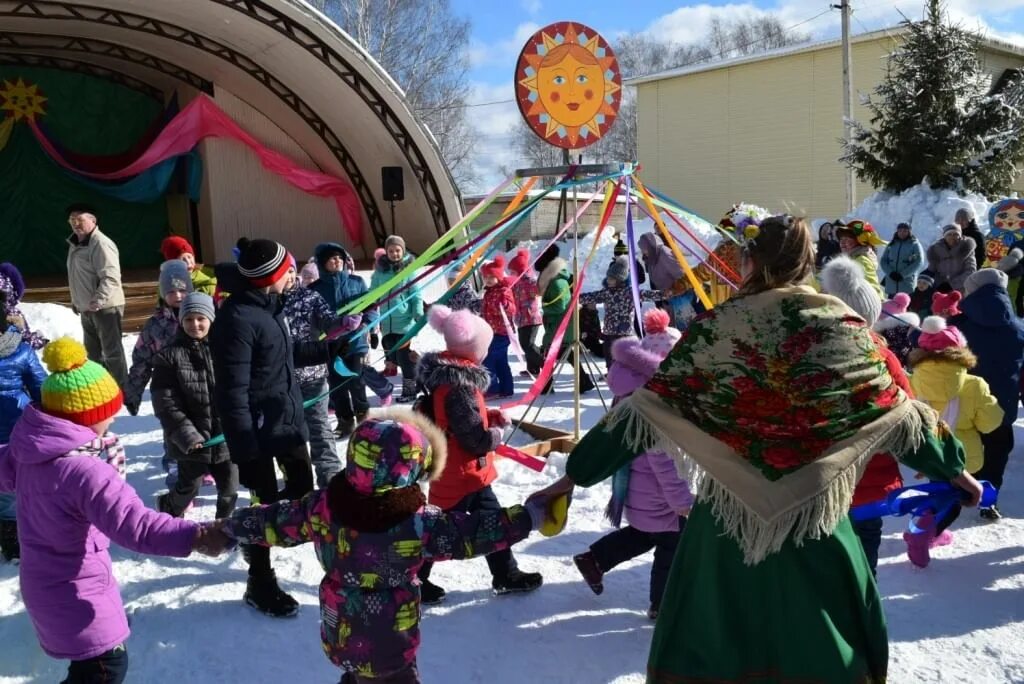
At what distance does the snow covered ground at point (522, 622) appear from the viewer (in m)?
2.95

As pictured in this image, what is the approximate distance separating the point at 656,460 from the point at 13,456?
86.9 inches

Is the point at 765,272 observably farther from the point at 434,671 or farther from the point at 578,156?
the point at 578,156

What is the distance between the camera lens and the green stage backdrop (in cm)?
1583

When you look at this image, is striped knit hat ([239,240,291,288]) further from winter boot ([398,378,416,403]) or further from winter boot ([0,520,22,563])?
winter boot ([398,378,416,403])

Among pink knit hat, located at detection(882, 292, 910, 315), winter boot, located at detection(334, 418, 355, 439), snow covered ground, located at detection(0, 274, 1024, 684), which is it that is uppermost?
pink knit hat, located at detection(882, 292, 910, 315)

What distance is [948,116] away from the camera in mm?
15383

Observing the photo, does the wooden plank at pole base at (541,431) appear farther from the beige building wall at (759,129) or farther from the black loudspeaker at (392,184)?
the beige building wall at (759,129)

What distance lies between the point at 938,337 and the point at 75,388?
3679mm

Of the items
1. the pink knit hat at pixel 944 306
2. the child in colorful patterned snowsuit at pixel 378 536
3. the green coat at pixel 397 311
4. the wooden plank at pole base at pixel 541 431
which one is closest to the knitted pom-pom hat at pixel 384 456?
the child in colorful patterned snowsuit at pixel 378 536

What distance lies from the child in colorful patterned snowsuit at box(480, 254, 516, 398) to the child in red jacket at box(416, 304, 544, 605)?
3.63m

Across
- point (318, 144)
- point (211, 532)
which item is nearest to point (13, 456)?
point (211, 532)

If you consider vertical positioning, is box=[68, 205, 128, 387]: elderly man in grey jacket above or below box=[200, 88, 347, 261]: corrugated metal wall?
below

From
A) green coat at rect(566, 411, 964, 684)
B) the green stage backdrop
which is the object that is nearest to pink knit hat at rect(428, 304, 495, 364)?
green coat at rect(566, 411, 964, 684)

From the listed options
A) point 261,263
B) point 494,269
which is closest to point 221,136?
point 494,269
